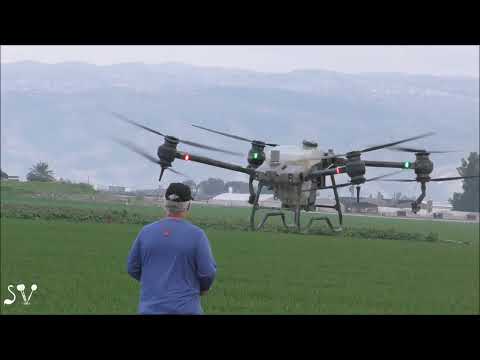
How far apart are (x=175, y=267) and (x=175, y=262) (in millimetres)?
Answer: 30

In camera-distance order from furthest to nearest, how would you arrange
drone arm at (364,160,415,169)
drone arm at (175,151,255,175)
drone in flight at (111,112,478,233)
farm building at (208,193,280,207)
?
farm building at (208,193,280,207) < drone arm at (175,151,255,175) < drone arm at (364,160,415,169) < drone in flight at (111,112,478,233)

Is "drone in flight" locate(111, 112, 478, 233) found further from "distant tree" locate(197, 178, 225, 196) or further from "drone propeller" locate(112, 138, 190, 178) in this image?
"distant tree" locate(197, 178, 225, 196)

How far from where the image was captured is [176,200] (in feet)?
22.2

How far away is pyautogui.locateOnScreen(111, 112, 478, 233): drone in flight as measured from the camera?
1134cm

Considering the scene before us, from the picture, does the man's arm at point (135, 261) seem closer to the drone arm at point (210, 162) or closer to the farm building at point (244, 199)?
the drone arm at point (210, 162)

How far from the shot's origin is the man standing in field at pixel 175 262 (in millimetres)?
6660

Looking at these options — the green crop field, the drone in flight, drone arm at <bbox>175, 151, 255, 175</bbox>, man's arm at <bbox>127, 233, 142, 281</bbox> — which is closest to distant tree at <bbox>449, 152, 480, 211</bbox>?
the green crop field

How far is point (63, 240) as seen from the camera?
35375 mm

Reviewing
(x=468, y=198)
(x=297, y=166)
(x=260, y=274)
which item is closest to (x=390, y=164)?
(x=297, y=166)

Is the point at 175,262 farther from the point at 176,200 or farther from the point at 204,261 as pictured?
the point at 176,200

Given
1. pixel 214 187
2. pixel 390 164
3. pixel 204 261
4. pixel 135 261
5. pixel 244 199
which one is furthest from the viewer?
pixel 244 199

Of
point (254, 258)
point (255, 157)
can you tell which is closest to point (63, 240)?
point (254, 258)
